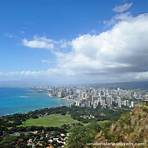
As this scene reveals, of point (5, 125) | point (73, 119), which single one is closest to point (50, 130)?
point (5, 125)

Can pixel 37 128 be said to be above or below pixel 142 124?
below

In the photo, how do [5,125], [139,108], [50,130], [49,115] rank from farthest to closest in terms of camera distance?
[49,115] < [5,125] < [50,130] < [139,108]

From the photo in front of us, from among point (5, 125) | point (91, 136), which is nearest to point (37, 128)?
point (5, 125)

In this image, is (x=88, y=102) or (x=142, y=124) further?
(x=88, y=102)

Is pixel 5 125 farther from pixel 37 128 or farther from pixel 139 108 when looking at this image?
pixel 139 108

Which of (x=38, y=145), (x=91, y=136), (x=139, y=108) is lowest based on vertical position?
(x=38, y=145)

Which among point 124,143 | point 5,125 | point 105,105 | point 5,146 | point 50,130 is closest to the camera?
point 124,143
